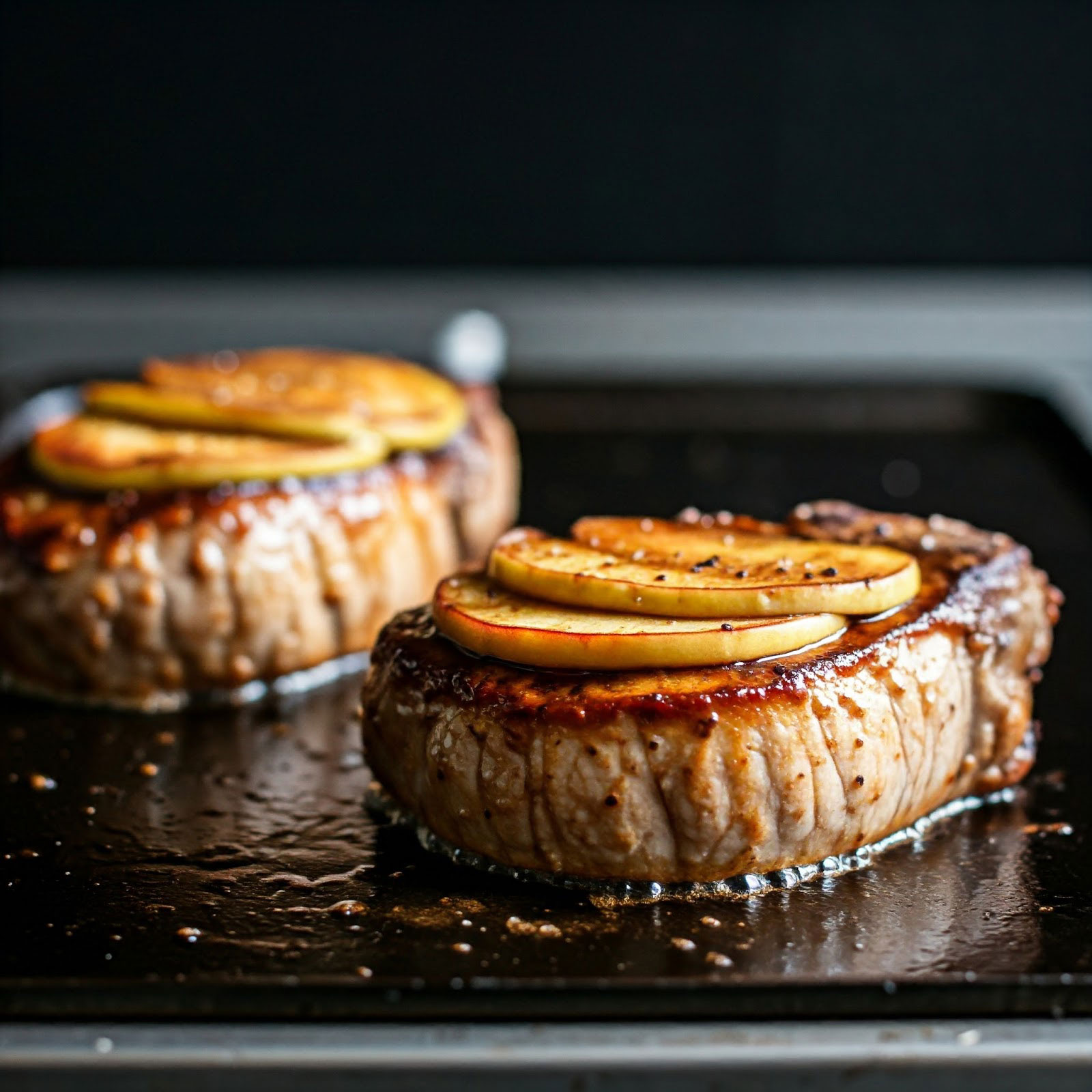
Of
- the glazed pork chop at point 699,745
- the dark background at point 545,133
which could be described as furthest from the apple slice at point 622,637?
the dark background at point 545,133

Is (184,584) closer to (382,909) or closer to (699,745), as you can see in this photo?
(382,909)

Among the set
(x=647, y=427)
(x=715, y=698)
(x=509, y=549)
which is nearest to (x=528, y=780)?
(x=715, y=698)

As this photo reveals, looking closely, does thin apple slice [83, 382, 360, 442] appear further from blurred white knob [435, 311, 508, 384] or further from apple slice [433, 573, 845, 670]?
blurred white knob [435, 311, 508, 384]

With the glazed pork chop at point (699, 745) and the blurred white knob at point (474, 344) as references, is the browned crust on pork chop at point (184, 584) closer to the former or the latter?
the glazed pork chop at point (699, 745)

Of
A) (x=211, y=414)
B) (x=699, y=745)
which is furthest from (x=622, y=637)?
(x=211, y=414)

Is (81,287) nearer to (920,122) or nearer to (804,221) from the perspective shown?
(804,221)

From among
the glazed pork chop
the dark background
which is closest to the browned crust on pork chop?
the glazed pork chop
